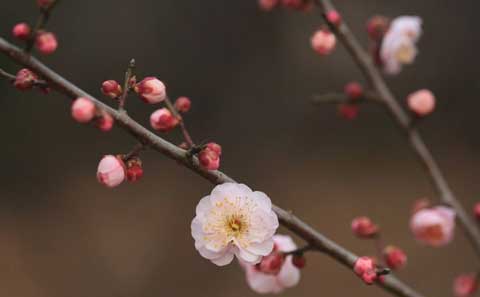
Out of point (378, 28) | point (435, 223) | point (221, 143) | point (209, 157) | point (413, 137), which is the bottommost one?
point (221, 143)

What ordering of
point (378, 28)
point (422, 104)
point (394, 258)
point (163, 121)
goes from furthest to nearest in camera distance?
point (378, 28)
point (422, 104)
point (394, 258)
point (163, 121)

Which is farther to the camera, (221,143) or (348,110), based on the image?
(221,143)

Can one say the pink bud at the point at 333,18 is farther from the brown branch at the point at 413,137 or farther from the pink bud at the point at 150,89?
the pink bud at the point at 150,89

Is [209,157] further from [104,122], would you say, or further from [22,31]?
[22,31]

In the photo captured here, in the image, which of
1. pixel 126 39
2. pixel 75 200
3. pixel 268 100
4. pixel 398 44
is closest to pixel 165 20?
pixel 126 39

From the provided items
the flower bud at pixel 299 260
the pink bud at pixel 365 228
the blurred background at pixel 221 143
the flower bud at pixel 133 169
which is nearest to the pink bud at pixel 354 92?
the pink bud at pixel 365 228

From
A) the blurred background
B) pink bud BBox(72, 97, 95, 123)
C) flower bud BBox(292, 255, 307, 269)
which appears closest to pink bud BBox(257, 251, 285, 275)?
flower bud BBox(292, 255, 307, 269)

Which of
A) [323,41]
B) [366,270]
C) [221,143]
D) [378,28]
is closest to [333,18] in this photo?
[323,41]

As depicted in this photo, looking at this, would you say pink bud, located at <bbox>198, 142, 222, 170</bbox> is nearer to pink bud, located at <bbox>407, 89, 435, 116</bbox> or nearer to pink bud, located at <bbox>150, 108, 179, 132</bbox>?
pink bud, located at <bbox>150, 108, 179, 132</bbox>
